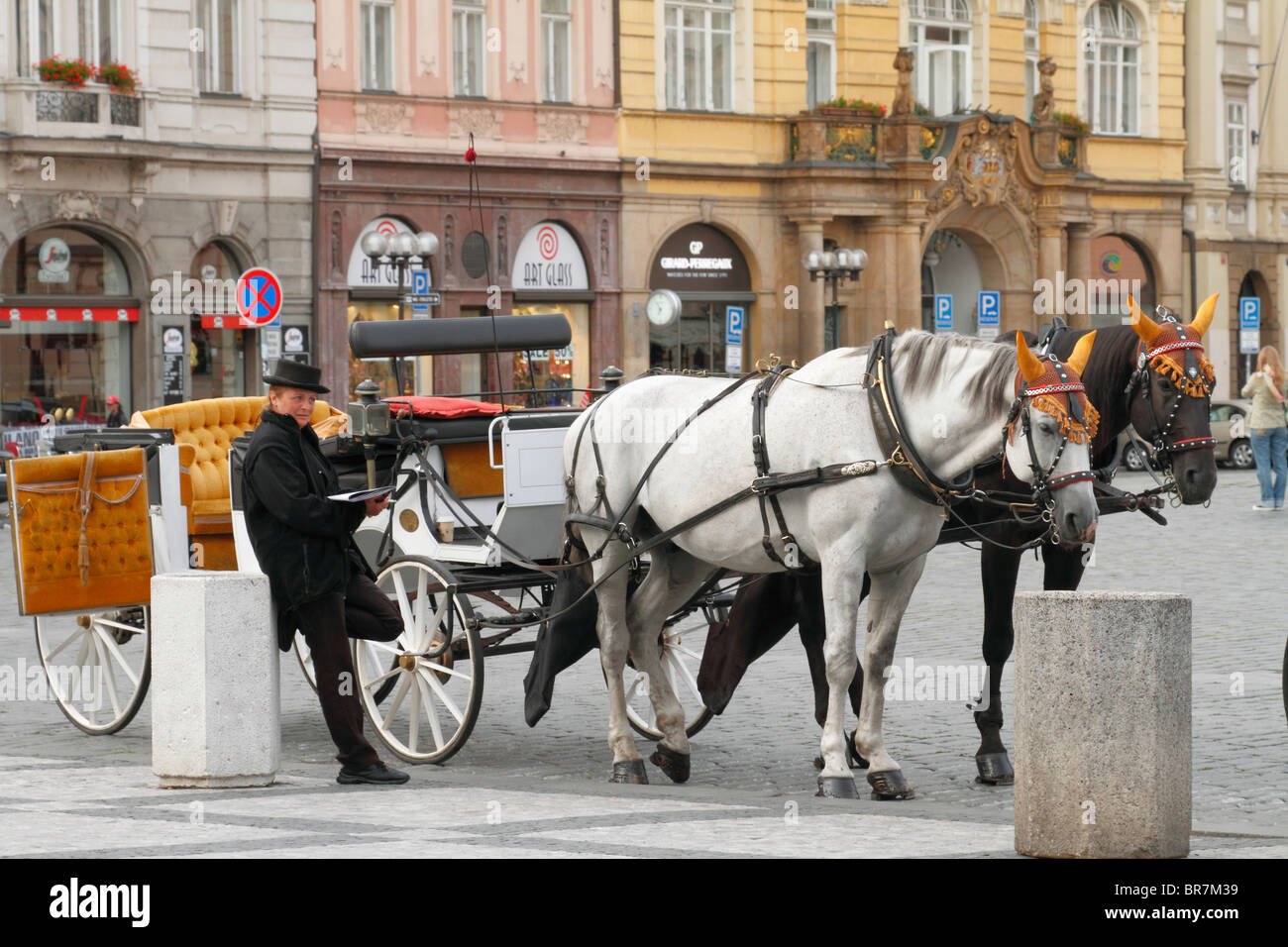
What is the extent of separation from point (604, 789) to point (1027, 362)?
2453 mm

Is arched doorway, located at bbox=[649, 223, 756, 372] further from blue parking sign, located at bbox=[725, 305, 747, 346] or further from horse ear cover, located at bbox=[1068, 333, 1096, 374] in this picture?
horse ear cover, located at bbox=[1068, 333, 1096, 374]

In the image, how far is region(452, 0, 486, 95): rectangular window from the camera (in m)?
35.5

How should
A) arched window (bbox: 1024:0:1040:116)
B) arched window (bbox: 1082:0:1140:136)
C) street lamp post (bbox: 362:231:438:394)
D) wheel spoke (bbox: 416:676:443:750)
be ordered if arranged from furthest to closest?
arched window (bbox: 1082:0:1140:136) → arched window (bbox: 1024:0:1040:116) → street lamp post (bbox: 362:231:438:394) → wheel spoke (bbox: 416:676:443:750)

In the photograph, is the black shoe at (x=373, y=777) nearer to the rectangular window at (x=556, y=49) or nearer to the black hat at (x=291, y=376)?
the black hat at (x=291, y=376)

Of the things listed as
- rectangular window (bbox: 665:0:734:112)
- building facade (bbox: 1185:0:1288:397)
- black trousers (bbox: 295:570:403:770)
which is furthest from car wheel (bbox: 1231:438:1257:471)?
black trousers (bbox: 295:570:403:770)

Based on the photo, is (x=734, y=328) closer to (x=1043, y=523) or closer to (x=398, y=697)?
(x=398, y=697)

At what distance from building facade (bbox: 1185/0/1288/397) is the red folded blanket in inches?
1395

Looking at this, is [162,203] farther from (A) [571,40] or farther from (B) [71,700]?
(B) [71,700]

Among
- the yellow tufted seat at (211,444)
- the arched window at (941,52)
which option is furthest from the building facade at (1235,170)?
the yellow tufted seat at (211,444)

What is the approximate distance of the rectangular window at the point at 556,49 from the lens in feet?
120

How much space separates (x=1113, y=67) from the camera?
44.3 meters

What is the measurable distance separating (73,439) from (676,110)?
89.8ft

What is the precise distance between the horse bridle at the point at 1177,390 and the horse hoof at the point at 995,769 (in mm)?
1450

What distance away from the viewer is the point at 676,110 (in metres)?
38.1
